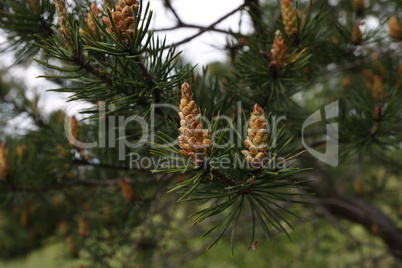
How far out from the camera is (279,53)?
702 millimetres

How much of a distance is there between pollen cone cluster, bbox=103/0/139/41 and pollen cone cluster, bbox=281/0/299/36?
320mm

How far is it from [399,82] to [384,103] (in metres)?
0.26

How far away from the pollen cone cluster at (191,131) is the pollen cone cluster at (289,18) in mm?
351

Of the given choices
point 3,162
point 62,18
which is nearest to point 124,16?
point 62,18

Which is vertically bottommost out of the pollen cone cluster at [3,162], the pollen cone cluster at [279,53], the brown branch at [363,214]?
the brown branch at [363,214]

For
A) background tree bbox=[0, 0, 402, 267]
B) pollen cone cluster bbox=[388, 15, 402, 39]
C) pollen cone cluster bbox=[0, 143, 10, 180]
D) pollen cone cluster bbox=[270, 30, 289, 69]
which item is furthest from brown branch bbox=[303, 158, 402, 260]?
pollen cone cluster bbox=[0, 143, 10, 180]

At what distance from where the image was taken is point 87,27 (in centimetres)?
64

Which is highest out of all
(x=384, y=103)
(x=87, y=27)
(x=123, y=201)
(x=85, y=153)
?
(x=87, y=27)

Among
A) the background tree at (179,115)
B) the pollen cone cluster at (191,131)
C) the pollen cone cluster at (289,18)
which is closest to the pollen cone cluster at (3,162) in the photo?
the background tree at (179,115)

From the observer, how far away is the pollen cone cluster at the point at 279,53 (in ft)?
2.26

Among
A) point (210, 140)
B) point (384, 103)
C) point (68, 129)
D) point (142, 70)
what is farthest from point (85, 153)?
point (384, 103)

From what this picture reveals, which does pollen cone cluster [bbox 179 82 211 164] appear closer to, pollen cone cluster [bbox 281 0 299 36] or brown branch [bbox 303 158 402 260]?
pollen cone cluster [bbox 281 0 299 36]

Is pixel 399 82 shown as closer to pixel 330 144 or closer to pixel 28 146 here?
pixel 330 144

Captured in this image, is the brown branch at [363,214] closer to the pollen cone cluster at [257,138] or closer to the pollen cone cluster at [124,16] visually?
the pollen cone cluster at [257,138]
